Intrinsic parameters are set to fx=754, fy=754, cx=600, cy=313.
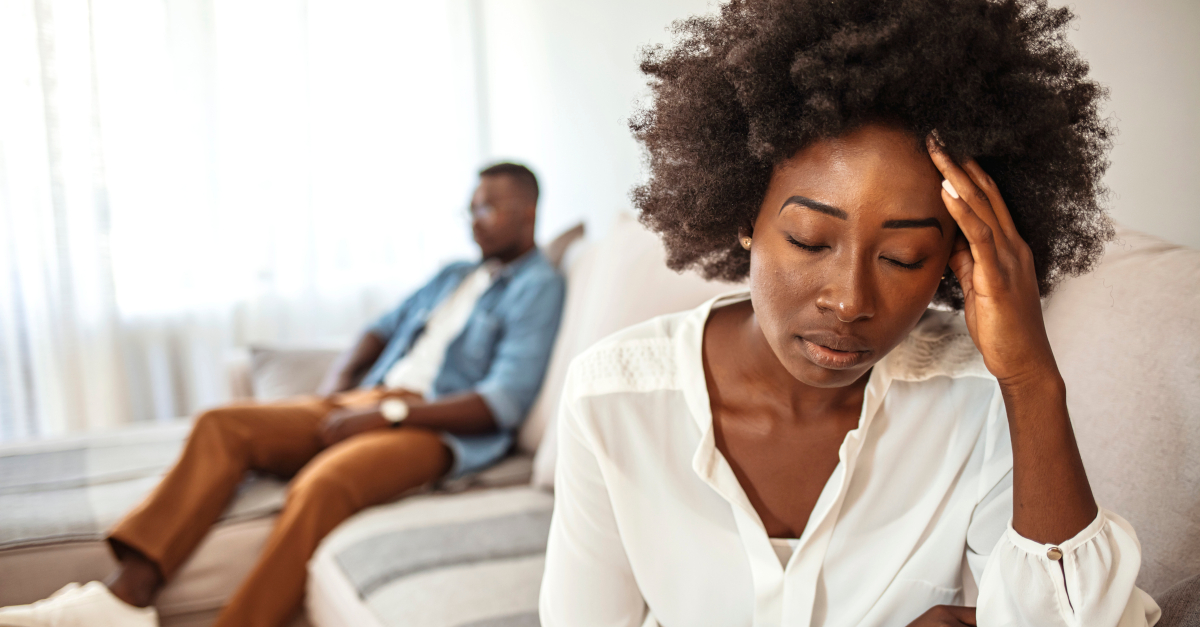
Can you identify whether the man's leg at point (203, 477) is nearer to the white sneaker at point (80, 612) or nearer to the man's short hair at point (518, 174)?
the white sneaker at point (80, 612)

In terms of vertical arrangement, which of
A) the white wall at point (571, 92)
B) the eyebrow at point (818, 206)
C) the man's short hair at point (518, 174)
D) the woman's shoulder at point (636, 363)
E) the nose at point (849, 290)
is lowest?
the woman's shoulder at point (636, 363)

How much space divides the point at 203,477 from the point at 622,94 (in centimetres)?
167

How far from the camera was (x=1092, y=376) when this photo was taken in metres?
0.95

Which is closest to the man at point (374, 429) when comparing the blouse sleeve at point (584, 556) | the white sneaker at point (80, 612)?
the white sneaker at point (80, 612)

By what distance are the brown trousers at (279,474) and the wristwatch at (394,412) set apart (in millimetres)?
35

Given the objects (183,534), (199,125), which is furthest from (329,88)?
(183,534)

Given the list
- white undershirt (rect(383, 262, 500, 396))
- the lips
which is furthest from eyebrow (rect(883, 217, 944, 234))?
white undershirt (rect(383, 262, 500, 396))

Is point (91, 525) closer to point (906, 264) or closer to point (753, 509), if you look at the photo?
point (753, 509)

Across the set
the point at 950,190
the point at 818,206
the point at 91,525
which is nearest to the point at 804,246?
the point at 818,206

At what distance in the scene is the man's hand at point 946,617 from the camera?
2.82 feet

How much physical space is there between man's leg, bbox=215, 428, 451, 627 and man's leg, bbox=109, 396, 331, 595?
12cm

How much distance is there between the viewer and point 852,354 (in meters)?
0.80

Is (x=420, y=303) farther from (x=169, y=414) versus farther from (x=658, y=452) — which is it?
(x=658, y=452)

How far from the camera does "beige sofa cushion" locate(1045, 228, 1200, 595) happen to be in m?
0.85
